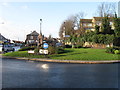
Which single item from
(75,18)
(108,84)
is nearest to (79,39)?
(75,18)

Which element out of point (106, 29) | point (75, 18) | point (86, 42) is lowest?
point (86, 42)

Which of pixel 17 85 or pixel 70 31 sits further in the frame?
pixel 70 31

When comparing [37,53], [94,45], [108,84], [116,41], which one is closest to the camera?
[108,84]

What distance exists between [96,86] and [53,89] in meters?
1.90

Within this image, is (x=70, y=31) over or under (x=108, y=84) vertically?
over

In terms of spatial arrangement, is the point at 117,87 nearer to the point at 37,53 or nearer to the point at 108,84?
the point at 108,84

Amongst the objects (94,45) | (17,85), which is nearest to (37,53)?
(17,85)

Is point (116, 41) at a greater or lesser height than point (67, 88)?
greater

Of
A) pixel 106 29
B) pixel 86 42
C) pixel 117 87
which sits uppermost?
pixel 106 29

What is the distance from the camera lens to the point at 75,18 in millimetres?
65000

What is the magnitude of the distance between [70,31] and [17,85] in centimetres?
6254

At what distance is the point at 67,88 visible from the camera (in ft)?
18.0

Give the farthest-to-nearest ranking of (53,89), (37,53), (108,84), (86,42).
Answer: (86,42), (37,53), (108,84), (53,89)

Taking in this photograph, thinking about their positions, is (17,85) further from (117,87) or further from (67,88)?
(117,87)
